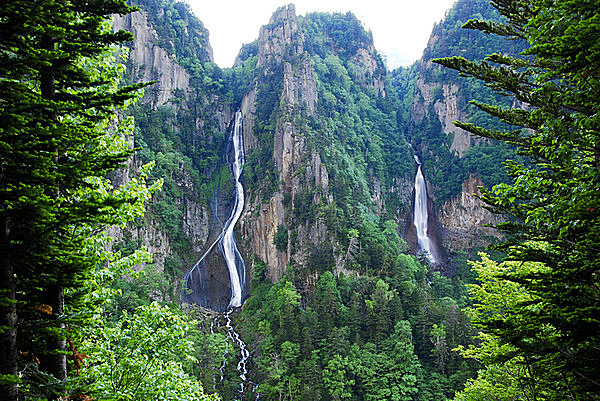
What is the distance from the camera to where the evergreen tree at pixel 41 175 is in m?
3.35

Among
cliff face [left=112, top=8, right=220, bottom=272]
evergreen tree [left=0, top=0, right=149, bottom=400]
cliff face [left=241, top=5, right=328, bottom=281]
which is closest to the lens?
evergreen tree [left=0, top=0, right=149, bottom=400]

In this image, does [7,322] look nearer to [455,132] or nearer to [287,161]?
[287,161]

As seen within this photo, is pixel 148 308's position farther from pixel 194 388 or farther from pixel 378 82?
pixel 378 82

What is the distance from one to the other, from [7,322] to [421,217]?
4706 cm

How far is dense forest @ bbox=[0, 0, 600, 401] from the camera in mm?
3910

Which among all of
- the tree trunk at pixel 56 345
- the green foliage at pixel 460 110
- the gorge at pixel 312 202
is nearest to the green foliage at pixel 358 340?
the gorge at pixel 312 202

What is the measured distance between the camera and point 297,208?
36.8 m

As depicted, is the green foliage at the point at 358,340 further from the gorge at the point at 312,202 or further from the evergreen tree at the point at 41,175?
the evergreen tree at the point at 41,175

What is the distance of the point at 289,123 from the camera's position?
132 ft

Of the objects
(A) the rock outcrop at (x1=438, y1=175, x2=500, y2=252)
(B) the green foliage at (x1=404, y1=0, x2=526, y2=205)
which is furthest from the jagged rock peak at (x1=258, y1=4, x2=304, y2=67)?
(A) the rock outcrop at (x1=438, y1=175, x2=500, y2=252)

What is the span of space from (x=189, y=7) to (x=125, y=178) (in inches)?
1466

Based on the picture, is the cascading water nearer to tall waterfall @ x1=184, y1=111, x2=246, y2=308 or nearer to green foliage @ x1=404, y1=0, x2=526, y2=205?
tall waterfall @ x1=184, y1=111, x2=246, y2=308

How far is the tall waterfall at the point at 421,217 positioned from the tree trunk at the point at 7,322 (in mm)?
40577

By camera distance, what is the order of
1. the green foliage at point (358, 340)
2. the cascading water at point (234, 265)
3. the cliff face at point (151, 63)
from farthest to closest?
the cliff face at point (151, 63) < the cascading water at point (234, 265) < the green foliage at point (358, 340)
